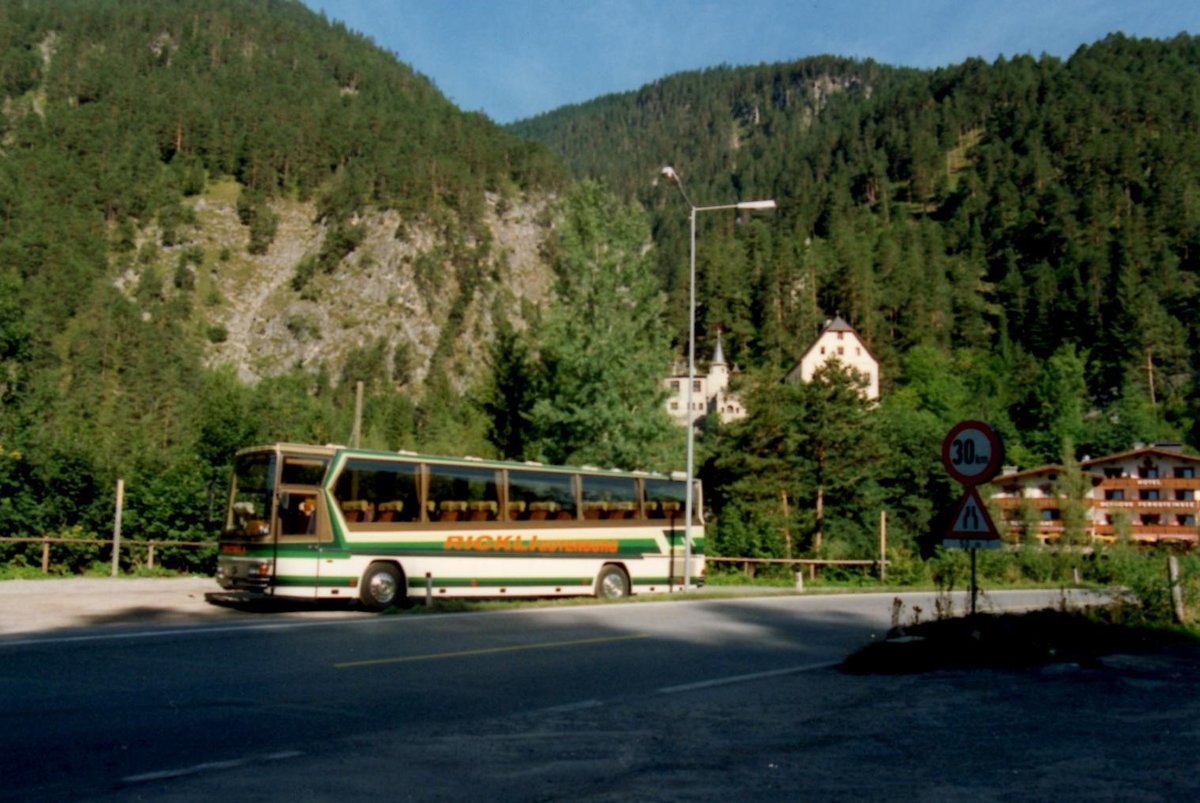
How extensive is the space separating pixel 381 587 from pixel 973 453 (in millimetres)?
12335

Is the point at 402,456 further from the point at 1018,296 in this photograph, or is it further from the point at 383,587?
the point at 1018,296

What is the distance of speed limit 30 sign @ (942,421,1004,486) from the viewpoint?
1177cm

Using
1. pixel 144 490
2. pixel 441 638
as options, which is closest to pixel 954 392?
pixel 144 490

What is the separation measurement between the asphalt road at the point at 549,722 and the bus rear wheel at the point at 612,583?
1053cm

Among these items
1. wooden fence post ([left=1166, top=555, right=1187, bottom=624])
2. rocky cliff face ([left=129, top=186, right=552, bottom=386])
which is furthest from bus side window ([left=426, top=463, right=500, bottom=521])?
rocky cliff face ([left=129, top=186, right=552, bottom=386])

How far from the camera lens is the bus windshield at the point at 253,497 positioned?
20.0 meters

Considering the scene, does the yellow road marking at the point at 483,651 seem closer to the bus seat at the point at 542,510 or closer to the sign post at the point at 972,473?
the sign post at the point at 972,473

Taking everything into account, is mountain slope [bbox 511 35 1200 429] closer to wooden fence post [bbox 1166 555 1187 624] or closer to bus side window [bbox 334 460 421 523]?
wooden fence post [bbox 1166 555 1187 624]

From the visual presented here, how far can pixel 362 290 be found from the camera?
167250 millimetres

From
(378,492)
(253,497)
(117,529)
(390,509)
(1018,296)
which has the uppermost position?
(1018,296)

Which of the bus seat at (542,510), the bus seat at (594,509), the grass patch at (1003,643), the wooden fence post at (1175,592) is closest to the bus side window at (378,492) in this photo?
the bus seat at (542,510)

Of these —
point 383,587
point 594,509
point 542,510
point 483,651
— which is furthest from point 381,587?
point 483,651

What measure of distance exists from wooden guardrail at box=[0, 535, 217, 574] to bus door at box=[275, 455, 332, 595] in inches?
357

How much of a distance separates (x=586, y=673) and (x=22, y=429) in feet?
76.2
